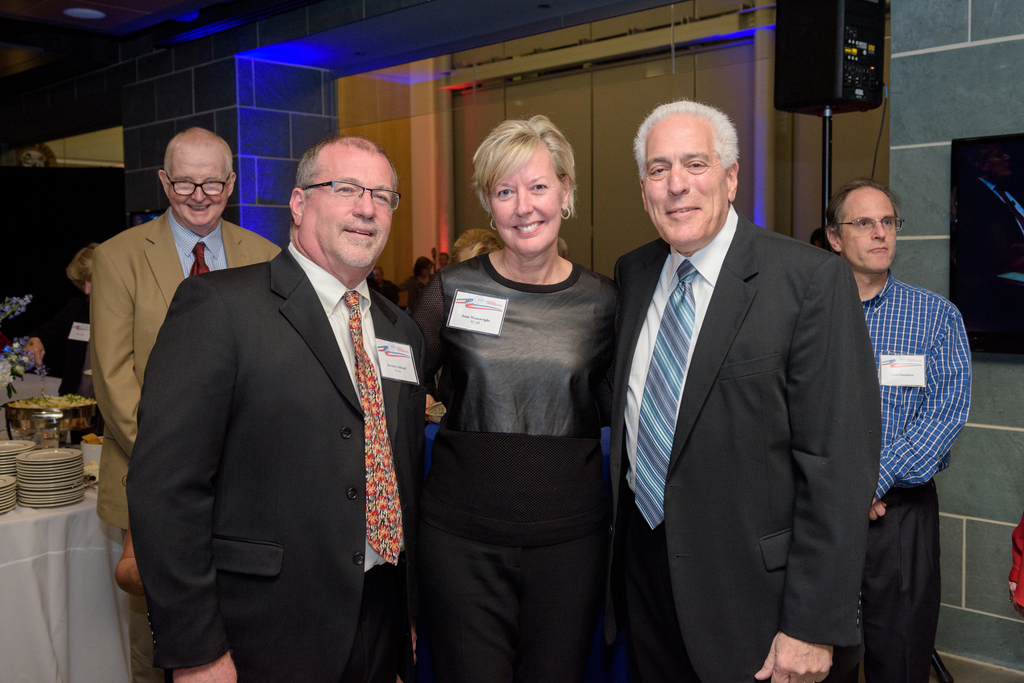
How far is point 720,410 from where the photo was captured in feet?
5.08

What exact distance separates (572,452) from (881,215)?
1.50 metres

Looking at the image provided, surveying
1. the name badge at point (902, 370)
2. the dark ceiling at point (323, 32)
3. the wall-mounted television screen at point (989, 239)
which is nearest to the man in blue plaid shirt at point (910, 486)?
the name badge at point (902, 370)

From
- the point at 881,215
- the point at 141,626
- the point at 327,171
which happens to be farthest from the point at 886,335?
the point at 141,626

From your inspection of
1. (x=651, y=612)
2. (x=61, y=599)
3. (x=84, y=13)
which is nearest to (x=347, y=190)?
(x=651, y=612)

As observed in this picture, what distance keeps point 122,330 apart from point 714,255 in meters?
1.81

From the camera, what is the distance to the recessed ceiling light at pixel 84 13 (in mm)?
6155

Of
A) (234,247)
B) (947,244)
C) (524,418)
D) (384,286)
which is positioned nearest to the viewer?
(524,418)

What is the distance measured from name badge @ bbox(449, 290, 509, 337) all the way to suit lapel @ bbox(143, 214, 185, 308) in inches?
42.8

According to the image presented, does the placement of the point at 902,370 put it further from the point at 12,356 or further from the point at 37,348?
the point at 37,348

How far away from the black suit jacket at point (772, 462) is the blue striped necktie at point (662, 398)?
4cm

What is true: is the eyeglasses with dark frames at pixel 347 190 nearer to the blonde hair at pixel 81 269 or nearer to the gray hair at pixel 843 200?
the gray hair at pixel 843 200

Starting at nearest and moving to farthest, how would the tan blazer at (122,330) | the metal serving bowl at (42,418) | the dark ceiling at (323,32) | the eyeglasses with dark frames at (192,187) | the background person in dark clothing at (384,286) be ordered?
1. the tan blazer at (122,330)
2. the eyeglasses with dark frames at (192,187)
3. the metal serving bowl at (42,418)
4. the dark ceiling at (323,32)
5. the background person in dark clothing at (384,286)

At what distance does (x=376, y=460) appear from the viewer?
162 cm

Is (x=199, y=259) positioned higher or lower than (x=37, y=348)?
higher
